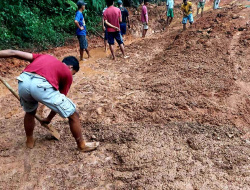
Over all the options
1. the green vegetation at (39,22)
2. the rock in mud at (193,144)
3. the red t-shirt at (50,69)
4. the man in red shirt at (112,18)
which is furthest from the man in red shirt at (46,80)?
the green vegetation at (39,22)

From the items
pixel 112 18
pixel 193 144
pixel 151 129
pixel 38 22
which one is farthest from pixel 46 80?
pixel 38 22

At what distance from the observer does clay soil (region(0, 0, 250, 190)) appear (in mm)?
2225

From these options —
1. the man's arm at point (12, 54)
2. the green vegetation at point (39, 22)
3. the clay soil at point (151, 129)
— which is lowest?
the clay soil at point (151, 129)

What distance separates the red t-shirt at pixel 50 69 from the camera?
6.70ft

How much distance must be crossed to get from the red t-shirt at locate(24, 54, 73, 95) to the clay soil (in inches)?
38.1

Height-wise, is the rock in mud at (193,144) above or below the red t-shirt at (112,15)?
below

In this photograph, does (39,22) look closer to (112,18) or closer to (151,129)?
(112,18)

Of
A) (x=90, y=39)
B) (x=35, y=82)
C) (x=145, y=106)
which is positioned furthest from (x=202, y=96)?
(x=90, y=39)

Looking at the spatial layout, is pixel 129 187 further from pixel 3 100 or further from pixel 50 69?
pixel 3 100

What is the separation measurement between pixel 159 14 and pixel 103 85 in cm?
739

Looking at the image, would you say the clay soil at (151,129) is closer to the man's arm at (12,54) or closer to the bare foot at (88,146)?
the bare foot at (88,146)

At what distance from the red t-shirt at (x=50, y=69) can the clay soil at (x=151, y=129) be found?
3.17 ft

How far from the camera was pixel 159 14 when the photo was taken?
34.0 feet

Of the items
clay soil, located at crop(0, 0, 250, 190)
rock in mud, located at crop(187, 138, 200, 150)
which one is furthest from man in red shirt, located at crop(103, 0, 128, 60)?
rock in mud, located at crop(187, 138, 200, 150)
